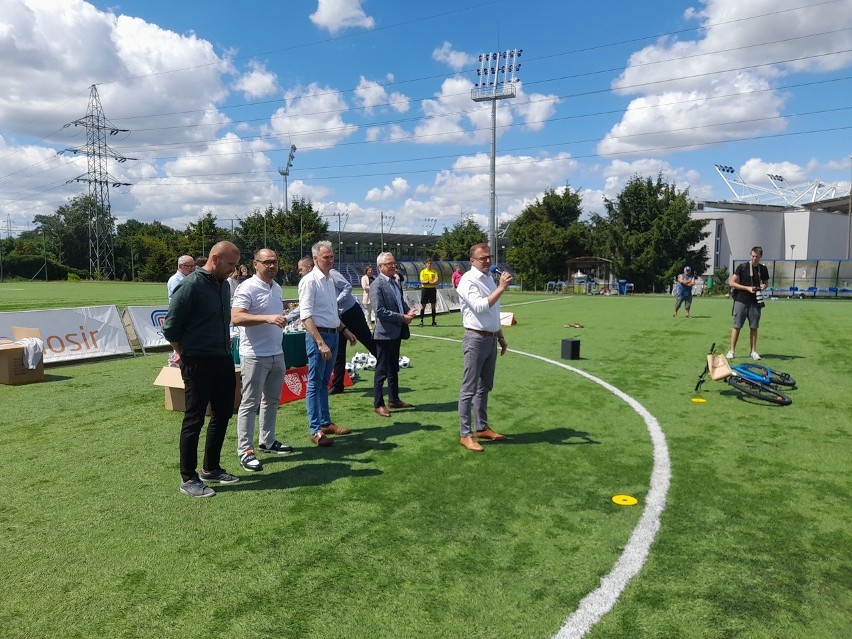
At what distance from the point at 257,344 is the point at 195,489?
128 cm

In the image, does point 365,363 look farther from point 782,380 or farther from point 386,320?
point 782,380

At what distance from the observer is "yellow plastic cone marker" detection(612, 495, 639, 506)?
14.2 feet

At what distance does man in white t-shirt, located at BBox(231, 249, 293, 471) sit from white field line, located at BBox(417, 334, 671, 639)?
3.12 metres

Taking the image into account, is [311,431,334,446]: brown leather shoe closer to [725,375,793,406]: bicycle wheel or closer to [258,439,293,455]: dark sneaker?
[258,439,293,455]: dark sneaker

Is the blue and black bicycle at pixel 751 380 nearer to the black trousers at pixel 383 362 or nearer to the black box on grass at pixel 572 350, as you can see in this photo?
the black box on grass at pixel 572 350

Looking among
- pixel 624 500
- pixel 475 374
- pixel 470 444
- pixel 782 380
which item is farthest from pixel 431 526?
pixel 782 380

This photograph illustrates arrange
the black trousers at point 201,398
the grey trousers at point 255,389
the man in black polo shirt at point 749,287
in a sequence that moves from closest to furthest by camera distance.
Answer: the black trousers at point 201,398
the grey trousers at point 255,389
the man in black polo shirt at point 749,287

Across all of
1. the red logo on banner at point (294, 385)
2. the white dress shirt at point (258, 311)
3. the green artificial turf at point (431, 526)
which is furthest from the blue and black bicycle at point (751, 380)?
the white dress shirt at point (258, 311)

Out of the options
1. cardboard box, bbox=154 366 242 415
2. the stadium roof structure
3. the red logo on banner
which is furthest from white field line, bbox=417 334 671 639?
the stadium roof structure

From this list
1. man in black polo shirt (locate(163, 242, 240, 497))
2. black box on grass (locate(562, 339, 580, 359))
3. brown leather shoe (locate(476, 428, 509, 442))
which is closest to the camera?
man in black polo shirt (locate(163, 242, 240, 497))

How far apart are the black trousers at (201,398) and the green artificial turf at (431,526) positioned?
15.2 inches

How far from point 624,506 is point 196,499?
10.9 feet

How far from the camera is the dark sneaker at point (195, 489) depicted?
4.52m

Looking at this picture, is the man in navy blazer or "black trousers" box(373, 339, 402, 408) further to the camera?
"black trousers" box(373, 339, 402, 408)
